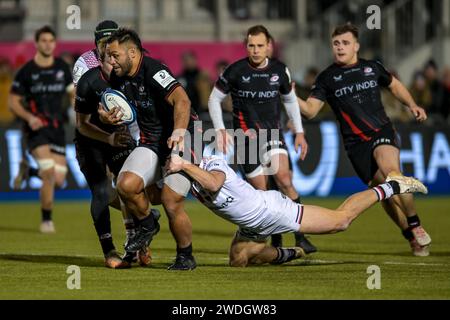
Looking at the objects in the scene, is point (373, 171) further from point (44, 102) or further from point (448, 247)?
point (44, 102)

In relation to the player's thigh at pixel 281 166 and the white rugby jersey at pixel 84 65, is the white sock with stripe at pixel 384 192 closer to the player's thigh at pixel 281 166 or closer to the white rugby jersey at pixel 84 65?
the player's thigh at pixel 281 166

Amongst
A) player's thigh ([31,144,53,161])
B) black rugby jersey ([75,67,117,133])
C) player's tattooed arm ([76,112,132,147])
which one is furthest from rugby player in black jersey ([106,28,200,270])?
player's thigh ([31,144,53,161])

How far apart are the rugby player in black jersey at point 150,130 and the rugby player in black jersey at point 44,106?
5985 millimetres

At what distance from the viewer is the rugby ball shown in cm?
1081

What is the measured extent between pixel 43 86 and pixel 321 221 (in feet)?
24.9

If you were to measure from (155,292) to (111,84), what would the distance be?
2.65 metres

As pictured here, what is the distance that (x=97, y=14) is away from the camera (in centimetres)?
2903

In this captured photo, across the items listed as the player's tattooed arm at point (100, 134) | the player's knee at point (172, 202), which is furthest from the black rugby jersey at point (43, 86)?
the player's knee at point (172, 202)

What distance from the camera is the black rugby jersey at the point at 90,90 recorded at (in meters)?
11.3

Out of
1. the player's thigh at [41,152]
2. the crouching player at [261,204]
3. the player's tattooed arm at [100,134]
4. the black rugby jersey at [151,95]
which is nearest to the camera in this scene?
the crouching player at [261,204]

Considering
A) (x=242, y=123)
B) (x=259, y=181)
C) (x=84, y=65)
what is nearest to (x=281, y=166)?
(x=259, y=181)

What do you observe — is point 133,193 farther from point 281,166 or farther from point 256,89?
point 256,89

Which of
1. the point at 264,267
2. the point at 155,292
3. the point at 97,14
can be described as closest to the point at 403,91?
the point at 264,267
